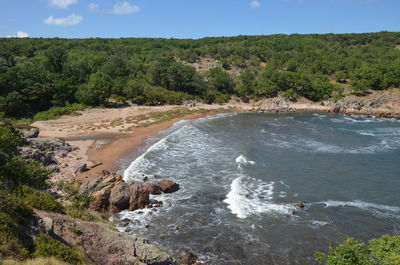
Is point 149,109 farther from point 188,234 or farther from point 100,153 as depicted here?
point 188,234

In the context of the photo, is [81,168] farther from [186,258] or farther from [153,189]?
[186,258]

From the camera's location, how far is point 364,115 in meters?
76.5

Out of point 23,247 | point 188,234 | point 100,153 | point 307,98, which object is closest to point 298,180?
point 188,234

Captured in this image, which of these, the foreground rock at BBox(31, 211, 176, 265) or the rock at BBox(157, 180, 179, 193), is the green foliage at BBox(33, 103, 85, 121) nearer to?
the rock at BBox(157, 180, 179, 193)

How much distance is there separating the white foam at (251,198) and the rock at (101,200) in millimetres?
9709

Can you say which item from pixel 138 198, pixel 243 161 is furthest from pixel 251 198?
pixel 243 161

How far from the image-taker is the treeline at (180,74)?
6344cm

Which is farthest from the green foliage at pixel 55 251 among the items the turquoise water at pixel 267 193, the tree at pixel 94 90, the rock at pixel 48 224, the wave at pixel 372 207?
the tree at pixel 94 90

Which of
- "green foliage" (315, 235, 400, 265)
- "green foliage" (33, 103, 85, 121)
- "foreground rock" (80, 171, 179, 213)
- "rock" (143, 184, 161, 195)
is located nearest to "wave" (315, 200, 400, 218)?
"green foliage" (315, 235, 400, 265)

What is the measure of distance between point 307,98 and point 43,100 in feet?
225

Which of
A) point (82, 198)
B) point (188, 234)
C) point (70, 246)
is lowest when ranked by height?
point (188, 234)

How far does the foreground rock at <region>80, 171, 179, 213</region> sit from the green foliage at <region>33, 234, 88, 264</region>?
1199 centimetres

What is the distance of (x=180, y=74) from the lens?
86438 mm

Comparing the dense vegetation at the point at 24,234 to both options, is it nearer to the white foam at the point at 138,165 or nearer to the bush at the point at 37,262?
the bush at the point at 37,262
